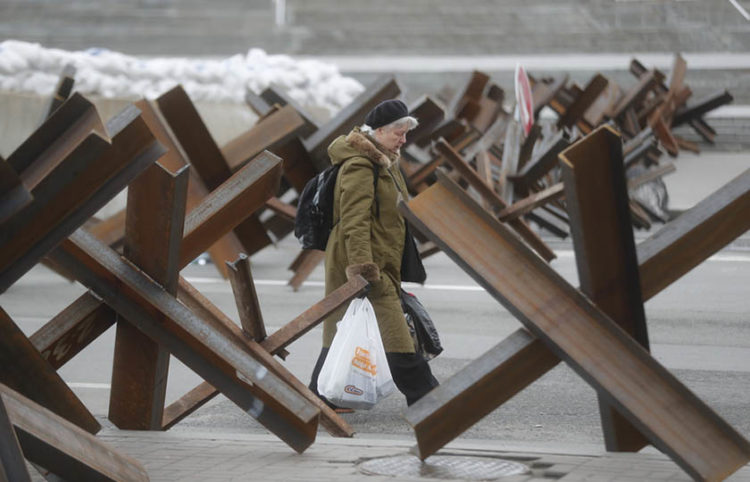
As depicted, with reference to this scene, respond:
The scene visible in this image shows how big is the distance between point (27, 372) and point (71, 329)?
46cm

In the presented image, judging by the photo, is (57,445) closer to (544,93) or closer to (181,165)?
(181,165)

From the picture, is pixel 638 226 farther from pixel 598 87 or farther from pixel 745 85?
pixel 745 85

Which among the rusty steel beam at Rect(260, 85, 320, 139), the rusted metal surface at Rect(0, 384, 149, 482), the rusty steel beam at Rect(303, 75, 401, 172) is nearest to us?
the rusted metal surface at Rect(0, 384, 149, 482)

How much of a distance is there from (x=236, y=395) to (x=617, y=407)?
4.66 feet

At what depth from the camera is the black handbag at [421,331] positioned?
6.79 meters

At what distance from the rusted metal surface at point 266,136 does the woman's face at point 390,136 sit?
12.6ft

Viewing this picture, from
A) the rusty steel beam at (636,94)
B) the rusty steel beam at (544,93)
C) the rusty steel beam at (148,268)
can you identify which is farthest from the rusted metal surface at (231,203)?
the rusty steel beam at (636,94)

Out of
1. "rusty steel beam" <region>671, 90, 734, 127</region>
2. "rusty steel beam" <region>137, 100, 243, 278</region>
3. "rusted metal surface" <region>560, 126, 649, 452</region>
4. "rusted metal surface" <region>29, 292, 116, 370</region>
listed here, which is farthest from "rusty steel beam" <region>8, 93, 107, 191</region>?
"rusty steel beam" <region>671, 90, 734, 127</region>

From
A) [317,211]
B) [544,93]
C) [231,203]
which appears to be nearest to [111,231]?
[317,211]

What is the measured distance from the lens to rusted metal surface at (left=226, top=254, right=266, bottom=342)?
18.8 feet

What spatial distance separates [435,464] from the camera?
5133 millimetres

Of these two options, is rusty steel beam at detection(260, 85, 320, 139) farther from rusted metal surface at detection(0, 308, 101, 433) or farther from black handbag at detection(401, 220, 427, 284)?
rusted metal surface at detection(0, 308, 101, 433)

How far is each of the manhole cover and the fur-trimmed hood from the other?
1980mm

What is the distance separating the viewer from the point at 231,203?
539cm
